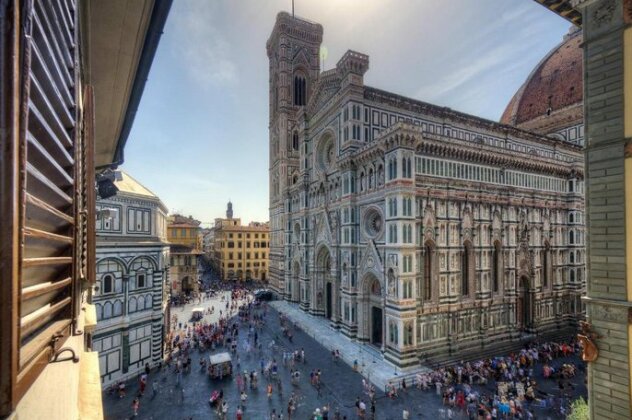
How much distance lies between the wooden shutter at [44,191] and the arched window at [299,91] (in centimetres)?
4693

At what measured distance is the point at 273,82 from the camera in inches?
1922

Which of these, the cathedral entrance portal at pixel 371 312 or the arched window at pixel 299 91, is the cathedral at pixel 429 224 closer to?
the cathedral entrance portal at pixel 371 312

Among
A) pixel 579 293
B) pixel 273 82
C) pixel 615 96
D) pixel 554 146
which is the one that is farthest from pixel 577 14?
pixel 273 82

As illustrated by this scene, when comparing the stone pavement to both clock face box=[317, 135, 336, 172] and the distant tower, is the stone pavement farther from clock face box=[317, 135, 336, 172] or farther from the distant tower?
the distant tower

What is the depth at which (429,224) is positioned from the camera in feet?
71.5

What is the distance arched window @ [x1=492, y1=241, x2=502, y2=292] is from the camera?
974 inches

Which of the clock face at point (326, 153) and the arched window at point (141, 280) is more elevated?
the clock face at point (326, 153)

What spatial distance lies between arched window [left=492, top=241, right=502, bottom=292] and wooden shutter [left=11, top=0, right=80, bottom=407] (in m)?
27.0

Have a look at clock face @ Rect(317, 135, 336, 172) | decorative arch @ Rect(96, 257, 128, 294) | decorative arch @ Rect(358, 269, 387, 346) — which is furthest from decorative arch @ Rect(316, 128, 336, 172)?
decorative arch @ Rect(96, 257, 128, 294)

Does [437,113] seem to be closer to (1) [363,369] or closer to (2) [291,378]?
(1) [363,369]

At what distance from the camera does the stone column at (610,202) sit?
23.7 feet

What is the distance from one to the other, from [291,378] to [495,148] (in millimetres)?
20275

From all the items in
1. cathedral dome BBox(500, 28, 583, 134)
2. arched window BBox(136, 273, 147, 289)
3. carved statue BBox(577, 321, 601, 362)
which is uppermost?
cathedral dome BBox(500, 28, 583, 134)

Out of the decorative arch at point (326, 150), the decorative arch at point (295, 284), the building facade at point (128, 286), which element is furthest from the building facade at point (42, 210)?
the decorative arch at point (295, 284)
